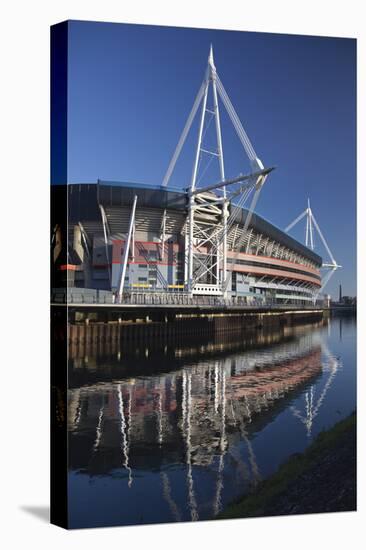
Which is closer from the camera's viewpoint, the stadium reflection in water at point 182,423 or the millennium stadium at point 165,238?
the stadium reflection in water at point 182,423

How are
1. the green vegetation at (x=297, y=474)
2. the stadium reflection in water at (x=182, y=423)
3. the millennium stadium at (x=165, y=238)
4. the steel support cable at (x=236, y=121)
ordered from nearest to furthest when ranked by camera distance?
the stadium reflection in water at (x=182, y=423) → the green vegetation at (x=297, y=474) → the steel support cable at (x=236, y=121) → the millennium stadium at (x=165, y=238)

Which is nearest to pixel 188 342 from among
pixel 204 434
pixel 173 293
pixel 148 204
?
pixel 173 293

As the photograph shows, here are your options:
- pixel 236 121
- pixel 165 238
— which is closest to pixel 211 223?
pixel 165 238

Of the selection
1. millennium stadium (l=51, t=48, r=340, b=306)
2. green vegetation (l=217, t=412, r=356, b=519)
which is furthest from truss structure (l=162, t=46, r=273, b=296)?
green vegetation (l=217, t=412, r=356, b=519)

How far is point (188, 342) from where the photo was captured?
30.7m

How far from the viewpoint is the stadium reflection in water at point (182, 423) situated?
35.7 feet

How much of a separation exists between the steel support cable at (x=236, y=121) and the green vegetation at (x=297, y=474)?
8.88 metres

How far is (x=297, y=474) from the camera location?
40.5 feet

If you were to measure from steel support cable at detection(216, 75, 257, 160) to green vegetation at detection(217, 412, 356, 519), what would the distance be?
8877 mm

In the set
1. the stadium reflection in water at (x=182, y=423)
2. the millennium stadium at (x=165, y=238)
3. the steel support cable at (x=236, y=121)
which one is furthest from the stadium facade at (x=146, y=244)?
the steel support cable at (x=236, y=121)

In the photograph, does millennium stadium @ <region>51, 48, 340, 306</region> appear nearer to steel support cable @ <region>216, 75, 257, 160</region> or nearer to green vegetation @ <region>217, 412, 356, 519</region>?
steel support cable @ <region>216, 75, 257, 160</region>

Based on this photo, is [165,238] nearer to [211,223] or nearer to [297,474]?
[211,223]

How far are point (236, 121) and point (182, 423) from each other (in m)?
9.06

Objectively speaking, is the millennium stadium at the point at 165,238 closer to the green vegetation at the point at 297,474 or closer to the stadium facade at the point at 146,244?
the stadium facade at the point at 146,244
